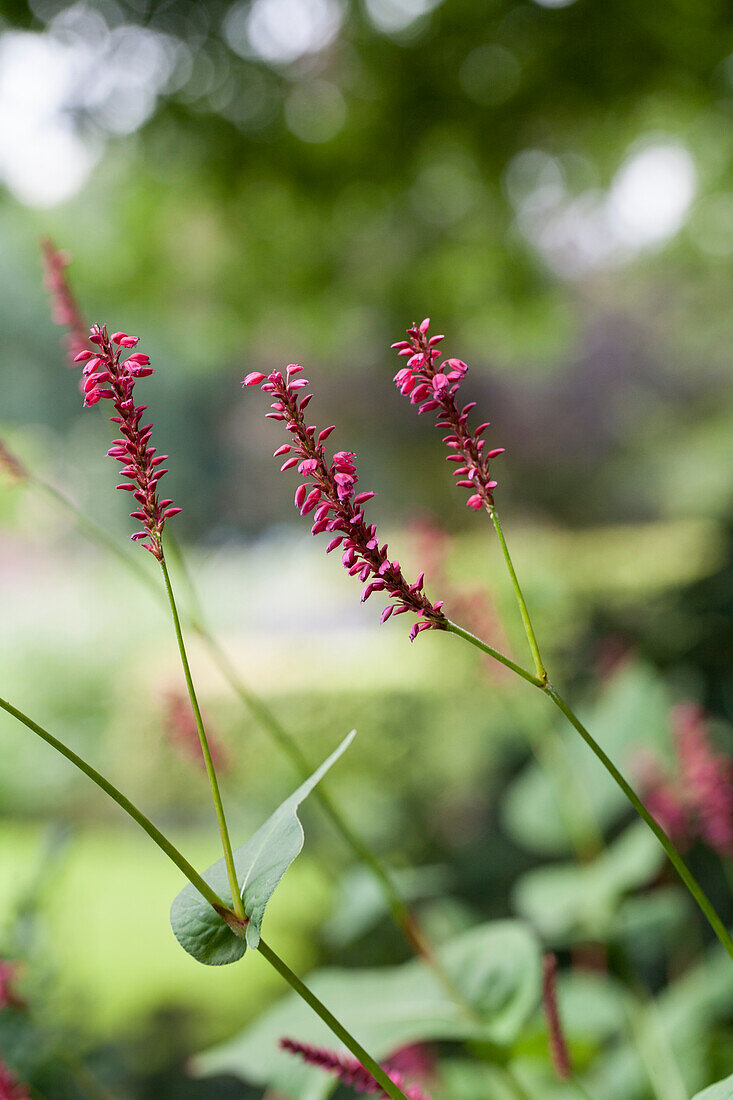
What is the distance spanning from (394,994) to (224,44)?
1.41 meters

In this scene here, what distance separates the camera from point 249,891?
28 centimetres

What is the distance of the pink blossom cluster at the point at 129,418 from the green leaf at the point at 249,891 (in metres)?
0.10

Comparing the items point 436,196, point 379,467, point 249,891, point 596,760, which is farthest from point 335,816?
point 379,467

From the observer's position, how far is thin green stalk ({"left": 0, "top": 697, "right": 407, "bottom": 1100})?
23cm

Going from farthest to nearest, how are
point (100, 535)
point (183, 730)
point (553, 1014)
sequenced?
1. point (183, 730)
2. point (100, 535)
3. point (553, 1014)

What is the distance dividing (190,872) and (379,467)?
91.9 inches

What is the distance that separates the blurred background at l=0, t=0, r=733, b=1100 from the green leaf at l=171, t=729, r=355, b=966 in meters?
0.39

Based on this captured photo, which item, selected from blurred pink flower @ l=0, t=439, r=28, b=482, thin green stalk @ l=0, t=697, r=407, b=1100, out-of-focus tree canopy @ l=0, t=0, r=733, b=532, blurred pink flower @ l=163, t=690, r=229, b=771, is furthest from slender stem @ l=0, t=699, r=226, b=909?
out-of-focus tree canopy @ l=0, t=0, r=733, b=532

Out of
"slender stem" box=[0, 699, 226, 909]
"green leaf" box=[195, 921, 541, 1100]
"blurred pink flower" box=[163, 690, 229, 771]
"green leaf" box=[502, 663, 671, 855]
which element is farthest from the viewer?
"green leaf" box=[502, 663, 671, 855]

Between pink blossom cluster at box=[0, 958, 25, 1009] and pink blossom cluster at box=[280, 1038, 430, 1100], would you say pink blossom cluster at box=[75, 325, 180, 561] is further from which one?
pink blossom cluster at box=[0, 958, 25, 1009]

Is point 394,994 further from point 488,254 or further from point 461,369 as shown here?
point 488,254

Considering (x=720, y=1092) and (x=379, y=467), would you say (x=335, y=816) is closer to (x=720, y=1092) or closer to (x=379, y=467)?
(x=720, y=1092)

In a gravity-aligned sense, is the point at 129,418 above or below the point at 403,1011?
above

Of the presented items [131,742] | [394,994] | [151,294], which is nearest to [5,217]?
[151,294]
